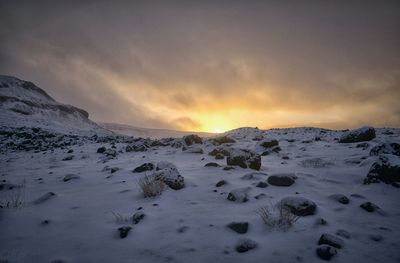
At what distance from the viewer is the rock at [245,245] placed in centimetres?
279

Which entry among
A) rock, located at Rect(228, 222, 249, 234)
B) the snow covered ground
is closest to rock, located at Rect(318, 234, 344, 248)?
the snow covered ground

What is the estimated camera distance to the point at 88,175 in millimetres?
6176

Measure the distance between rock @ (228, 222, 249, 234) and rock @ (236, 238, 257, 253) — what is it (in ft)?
0.83

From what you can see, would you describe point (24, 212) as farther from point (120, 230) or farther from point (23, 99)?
point (23, 99)


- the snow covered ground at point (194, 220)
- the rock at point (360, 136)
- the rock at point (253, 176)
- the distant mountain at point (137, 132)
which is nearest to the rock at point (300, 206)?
the snow covered ground at point (194, 220)

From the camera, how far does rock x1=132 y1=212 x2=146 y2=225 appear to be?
3.51 m

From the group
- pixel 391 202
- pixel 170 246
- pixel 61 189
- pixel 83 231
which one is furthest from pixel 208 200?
pixel 61 189

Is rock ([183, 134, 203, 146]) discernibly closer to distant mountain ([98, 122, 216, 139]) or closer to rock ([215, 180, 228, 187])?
rock ([215, 180, 228, 187])

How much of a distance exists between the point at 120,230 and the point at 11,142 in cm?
1255

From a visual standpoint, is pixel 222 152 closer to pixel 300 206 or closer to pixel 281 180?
pixel 281 180

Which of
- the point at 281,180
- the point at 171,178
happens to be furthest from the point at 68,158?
the point at 281,180

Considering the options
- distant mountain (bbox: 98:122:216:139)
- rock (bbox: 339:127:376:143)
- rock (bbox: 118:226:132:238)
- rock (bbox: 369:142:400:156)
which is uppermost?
distant mountain (bbox: 98:122:216:139)

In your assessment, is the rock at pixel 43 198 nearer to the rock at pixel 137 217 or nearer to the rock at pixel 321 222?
the rock at pixel 137 217

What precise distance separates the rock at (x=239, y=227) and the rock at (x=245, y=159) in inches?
110
